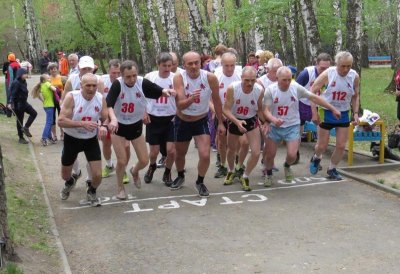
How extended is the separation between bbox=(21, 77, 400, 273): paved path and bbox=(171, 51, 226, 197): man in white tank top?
0.71 metres

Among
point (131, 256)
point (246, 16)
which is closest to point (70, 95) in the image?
point (131, 256)

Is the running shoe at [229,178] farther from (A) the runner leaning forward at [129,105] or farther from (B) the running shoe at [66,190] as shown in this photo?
(B) the running shoe at [66,190]

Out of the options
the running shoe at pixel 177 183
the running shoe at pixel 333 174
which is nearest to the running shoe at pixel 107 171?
the running shoe at pixel 177 183

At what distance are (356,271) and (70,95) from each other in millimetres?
3984

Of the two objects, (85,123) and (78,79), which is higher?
(78,79)

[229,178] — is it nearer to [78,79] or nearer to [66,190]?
[66,190]

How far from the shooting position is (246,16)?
18516 mm

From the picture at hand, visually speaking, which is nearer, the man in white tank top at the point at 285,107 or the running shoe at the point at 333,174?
the man in white tank top at the point at 285,107

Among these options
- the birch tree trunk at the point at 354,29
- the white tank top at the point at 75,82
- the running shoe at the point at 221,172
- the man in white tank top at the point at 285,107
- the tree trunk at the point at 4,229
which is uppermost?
the birch tree trunk at the point at 354,29

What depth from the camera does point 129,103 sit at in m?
7.45

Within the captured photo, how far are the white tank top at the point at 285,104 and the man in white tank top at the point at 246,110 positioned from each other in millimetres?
192

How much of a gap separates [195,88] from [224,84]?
1320mm

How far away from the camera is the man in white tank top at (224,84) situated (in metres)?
8.42

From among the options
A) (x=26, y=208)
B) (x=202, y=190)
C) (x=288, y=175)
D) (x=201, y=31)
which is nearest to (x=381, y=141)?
(x=288, y=175)
